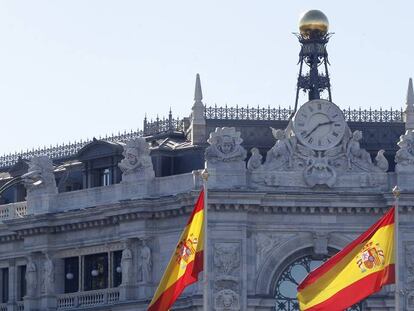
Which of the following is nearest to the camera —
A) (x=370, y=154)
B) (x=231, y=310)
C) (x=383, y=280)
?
(x=383, y=280)

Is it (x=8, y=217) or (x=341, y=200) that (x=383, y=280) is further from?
(x=8, y=217)

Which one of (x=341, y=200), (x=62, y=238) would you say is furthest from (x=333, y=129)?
(x=62, y=238)

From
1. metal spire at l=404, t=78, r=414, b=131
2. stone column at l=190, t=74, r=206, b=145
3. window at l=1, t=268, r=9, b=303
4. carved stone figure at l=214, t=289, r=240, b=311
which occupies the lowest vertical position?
carved stone figure at l=214, t=289, r=240, b=311

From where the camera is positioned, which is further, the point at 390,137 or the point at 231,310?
the point at 390,137

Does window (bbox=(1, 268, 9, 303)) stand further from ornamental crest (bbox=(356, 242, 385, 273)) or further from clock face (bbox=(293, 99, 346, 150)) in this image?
ornamental crest (bbox=(356, 242, 385, 273))

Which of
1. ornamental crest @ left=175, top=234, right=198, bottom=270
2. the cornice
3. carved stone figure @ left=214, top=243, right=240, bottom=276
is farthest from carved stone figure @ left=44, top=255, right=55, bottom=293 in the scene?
ornamental crest @ left=175, top=234, right=198, bottom=270

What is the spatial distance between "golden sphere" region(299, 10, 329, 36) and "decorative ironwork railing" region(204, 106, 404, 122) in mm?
4221

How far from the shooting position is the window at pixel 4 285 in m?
143

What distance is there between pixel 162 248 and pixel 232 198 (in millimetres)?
5483

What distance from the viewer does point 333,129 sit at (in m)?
130

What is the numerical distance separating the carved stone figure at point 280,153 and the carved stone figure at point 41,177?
47.1ft

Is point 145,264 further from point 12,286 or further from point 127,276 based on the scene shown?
point 12,286

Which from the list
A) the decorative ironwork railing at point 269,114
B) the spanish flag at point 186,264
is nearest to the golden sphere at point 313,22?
the decorative ironwork railing at point 269,114

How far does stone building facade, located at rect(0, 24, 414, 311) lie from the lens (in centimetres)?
12900
